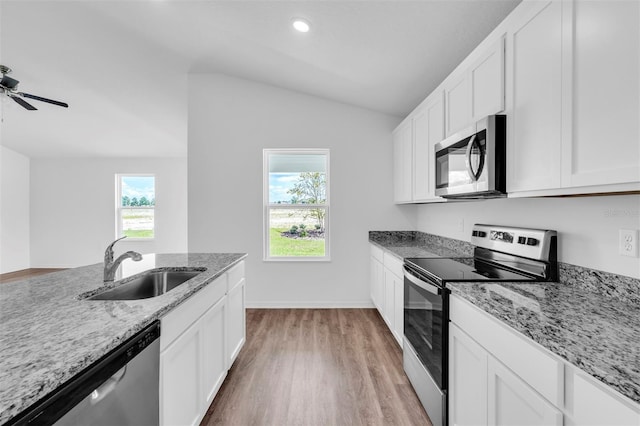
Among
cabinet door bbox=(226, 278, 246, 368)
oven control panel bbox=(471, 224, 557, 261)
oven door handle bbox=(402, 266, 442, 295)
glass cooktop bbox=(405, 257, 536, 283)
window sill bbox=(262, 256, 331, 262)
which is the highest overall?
oven control panel bbox=(471, 224, 557, 261)

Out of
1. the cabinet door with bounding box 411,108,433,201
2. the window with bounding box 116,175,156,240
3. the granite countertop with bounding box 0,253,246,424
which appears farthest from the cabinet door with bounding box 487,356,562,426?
the window with bounding box 116,175,156,240

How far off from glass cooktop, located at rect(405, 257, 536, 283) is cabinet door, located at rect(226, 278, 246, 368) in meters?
1.37

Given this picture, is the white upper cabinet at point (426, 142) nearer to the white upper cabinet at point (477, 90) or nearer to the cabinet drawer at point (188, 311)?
the white upper cabinet at point (477, 90)

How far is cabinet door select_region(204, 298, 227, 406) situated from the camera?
167 cm

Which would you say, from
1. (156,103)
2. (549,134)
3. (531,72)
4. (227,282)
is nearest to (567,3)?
(531,72)

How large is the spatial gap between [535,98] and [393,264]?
1.74m

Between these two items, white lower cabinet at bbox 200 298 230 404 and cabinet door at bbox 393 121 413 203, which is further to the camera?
cabinet door at bbox 393 121 413 203

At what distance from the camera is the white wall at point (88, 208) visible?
6.35 metres

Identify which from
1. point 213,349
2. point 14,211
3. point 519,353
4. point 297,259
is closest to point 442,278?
point 519,353

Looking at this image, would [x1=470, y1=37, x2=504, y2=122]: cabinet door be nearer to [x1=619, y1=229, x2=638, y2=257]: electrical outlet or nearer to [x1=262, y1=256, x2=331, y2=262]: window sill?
[x1=619, y1=229, x2=638, y2=257]: electrical outlet

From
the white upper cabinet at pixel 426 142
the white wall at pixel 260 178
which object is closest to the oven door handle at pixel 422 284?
the white upper cabinet at pixel 426 142

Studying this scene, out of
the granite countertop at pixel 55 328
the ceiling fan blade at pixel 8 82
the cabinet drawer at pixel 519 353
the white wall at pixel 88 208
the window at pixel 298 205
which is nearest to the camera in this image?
the granite countertop at pixel 55 328

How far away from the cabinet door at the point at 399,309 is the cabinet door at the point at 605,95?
1.54 metres

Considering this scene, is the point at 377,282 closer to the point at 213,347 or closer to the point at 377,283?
the point at 377,283
